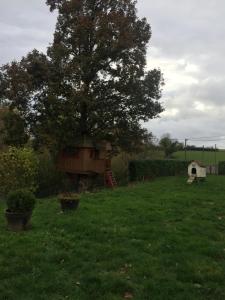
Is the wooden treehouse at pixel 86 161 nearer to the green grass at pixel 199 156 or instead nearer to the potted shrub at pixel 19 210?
the potted shrub at pixel 19 210

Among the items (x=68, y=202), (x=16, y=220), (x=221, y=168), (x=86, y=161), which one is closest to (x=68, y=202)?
(x=68, y=202)

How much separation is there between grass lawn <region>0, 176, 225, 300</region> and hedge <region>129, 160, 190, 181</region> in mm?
12937

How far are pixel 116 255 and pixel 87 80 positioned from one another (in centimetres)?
1720

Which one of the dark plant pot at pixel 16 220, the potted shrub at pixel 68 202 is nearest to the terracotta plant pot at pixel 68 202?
the potted shrub at pixel 68 202

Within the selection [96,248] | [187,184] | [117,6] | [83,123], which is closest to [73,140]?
[83,123]

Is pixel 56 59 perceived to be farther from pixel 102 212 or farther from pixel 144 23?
pixel 102 212

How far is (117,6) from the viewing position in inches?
1045

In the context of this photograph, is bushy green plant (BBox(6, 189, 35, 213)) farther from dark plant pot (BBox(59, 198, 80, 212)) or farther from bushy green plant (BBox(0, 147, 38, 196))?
bushy green plant (BBox(0, 147, 38, 196))

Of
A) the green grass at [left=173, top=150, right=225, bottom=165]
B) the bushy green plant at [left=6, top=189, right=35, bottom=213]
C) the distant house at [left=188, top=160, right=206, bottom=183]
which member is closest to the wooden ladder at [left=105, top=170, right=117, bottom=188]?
the distant house at [left=188, top=160, right=206, bottom=183]

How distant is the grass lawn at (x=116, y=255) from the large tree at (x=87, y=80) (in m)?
10.6

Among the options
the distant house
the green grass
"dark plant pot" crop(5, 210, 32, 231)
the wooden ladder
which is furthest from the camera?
the green grass

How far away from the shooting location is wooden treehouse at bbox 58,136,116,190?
2469 cm

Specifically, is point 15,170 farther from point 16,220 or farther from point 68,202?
point 16,220

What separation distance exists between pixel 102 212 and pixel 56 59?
13.2 meters
